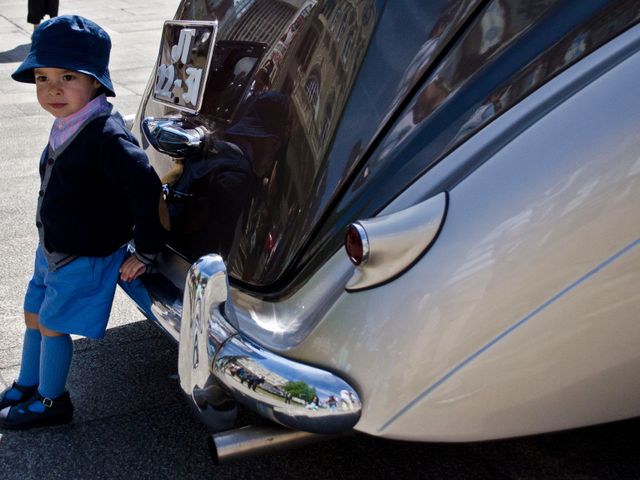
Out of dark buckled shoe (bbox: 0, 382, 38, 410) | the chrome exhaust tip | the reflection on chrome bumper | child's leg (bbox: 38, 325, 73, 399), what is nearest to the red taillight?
the reflection on chrome bumper

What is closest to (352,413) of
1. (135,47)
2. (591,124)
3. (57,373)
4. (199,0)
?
(591,124)

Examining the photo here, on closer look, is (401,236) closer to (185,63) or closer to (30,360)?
(185,63)

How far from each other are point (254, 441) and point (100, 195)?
0.98m

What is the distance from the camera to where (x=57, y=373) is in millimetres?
2990

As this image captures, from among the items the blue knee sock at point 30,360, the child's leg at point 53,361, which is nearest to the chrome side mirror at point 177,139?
the child's leg at point 53,361

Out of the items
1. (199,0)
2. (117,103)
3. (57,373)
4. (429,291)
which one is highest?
(429,291)

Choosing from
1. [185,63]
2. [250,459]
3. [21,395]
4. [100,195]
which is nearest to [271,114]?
[185,63]

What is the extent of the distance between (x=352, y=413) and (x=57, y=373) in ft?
4.21

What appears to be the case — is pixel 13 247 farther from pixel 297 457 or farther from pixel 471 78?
pixel 471 78

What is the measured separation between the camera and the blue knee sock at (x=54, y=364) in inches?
117

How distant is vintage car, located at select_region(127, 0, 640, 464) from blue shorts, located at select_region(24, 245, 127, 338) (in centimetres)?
59

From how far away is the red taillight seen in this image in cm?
204

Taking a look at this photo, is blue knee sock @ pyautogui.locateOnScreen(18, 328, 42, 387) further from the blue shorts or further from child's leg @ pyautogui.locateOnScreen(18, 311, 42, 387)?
the blue shorts

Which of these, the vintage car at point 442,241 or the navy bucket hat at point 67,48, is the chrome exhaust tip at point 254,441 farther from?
the navy bucket hat at point 67,48
